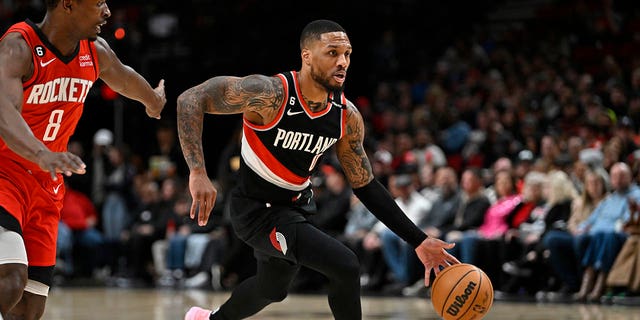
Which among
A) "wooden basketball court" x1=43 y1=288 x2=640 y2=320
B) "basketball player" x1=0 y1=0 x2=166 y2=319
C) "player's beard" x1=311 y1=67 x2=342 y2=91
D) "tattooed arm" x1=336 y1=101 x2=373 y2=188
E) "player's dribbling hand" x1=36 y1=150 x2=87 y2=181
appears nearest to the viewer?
"player's dribbling hand" x1=36 y1=150 x2=87 y2=181

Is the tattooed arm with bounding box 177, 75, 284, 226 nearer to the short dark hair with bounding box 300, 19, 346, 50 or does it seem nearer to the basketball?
the short dark hair with bounding box 300, 19, 346, 50

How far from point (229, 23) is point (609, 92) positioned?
8314mm

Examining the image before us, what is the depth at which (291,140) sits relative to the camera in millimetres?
5602

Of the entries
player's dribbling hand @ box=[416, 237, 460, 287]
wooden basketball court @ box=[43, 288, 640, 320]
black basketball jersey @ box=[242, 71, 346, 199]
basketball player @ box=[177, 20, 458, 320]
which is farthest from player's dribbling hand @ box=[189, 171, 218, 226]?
wooden basketball court @ box=[43, 288, 640, 320]

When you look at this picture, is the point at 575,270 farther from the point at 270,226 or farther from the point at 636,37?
the point at 270,226

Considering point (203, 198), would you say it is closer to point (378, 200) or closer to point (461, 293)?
point (378, 200)

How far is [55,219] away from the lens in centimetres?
467

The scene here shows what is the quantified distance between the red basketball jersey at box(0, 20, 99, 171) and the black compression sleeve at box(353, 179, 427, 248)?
1798mm

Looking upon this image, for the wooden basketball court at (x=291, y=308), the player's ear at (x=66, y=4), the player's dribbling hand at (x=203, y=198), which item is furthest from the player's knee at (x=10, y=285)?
the wooden basketball court at (x=291, y=308)

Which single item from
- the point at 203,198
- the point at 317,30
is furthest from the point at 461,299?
the point at 317,30

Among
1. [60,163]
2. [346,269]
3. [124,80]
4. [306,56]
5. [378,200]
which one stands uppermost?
[306,56]

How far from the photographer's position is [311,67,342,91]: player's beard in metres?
5.54

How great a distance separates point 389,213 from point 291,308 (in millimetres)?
5021

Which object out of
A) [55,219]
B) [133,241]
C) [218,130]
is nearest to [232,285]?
[133,241]
